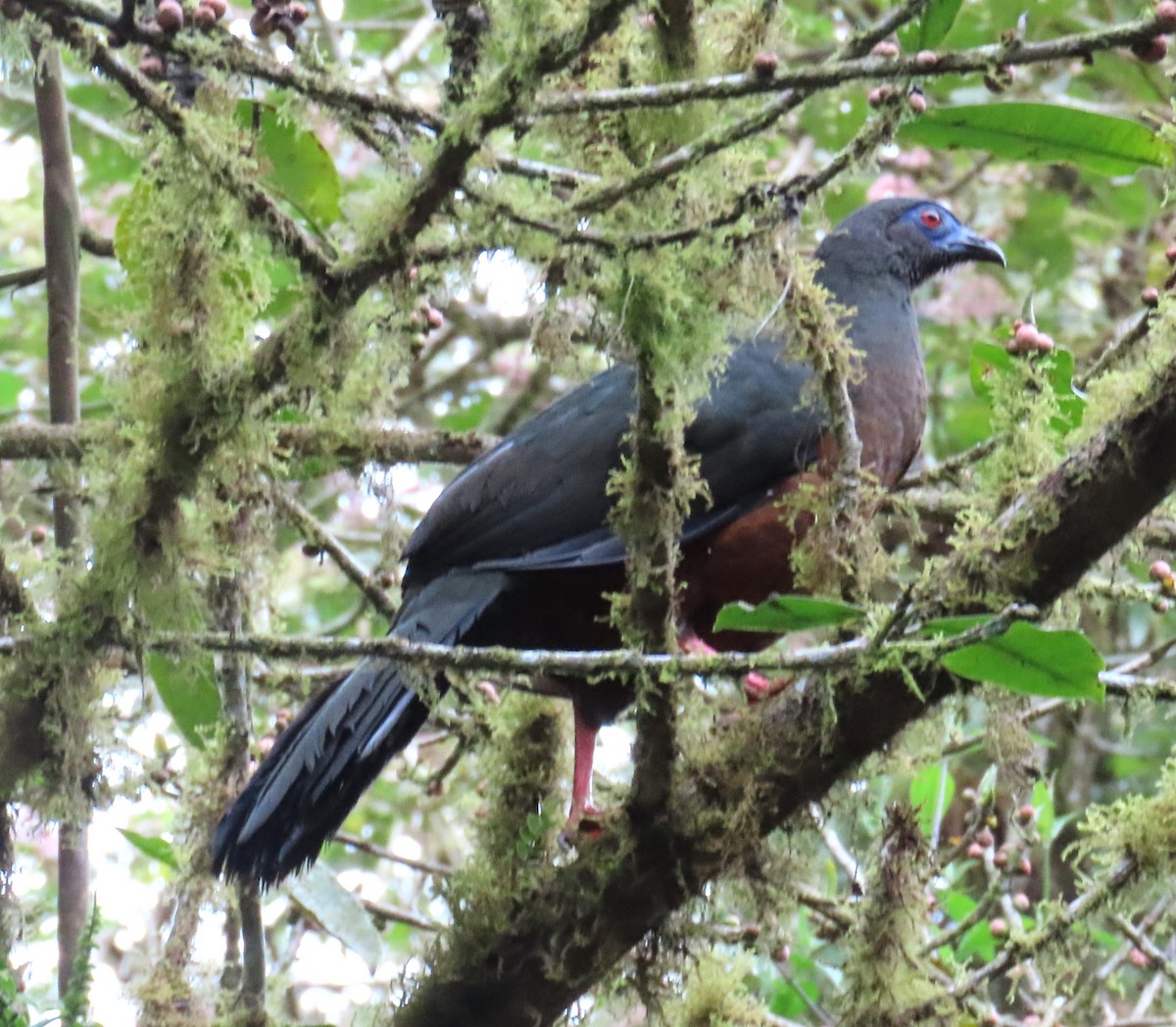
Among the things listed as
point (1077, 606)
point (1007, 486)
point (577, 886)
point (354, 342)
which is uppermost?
point (354, 342)

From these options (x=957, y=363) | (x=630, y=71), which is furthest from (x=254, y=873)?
(x=957, y=363)

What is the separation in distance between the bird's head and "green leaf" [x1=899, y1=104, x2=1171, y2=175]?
2.04 m

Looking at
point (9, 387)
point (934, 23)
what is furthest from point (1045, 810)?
point (9, 387)

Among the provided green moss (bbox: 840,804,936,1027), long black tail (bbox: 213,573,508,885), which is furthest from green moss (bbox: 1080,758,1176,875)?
long black tail (bbox: 213,573,508,885)

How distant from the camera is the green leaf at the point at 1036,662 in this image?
2.07 m

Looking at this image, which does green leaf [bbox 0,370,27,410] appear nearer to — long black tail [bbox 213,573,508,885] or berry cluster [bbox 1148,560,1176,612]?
long black tail [bbox 213,573,508,885]

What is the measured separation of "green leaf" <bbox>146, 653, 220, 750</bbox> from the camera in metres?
3.27

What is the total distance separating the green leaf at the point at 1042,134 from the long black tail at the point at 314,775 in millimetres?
1543

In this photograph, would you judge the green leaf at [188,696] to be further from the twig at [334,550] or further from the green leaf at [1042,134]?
the green leaf at [1042,134]

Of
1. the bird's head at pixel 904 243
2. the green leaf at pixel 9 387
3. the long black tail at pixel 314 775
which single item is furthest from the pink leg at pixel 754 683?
the green leaf at pixel 9 387

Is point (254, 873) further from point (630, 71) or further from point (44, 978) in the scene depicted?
point (44, 978)

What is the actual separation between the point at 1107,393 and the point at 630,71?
105 centimetres

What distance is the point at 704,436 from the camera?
3783mm

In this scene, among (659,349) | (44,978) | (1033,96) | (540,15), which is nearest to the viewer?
(540,15)
